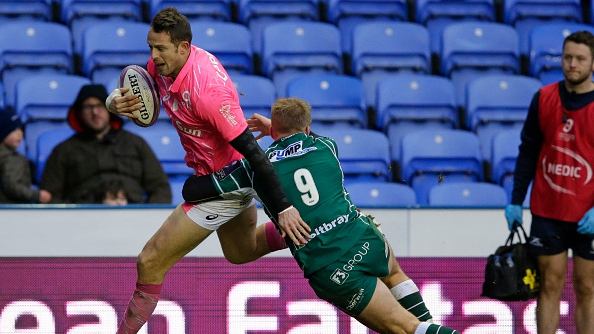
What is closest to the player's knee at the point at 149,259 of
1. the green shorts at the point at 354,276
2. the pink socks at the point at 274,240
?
the pink socks at the point at 274,240

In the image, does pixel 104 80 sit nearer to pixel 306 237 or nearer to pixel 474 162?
pixel 474 162

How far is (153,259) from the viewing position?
14.7ft

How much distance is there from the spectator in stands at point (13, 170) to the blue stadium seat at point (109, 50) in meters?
1.43

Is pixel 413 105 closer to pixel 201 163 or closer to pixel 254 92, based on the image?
pixel 254 92

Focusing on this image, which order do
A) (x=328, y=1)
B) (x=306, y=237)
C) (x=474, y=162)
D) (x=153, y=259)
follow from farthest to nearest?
(x=328, y=1)
(x=474, y=162)
(x=153, y=259)
(x=306, y=237)

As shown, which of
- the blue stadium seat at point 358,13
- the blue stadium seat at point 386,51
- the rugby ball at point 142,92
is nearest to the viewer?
the rugby ball at point 142,92

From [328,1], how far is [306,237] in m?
5.14

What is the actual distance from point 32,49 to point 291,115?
432cm

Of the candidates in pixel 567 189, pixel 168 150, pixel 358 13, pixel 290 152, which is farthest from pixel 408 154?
pixel 290 152

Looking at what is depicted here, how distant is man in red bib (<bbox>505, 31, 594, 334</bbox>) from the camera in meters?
4.84

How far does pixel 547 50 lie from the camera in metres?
8.51

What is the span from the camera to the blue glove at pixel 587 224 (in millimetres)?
4752

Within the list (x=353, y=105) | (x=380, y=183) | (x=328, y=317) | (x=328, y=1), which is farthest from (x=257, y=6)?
(x=328, y=317)

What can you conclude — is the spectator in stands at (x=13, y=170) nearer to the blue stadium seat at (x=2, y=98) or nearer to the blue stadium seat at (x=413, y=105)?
the blue stadium seat at (x=2, y=98)
